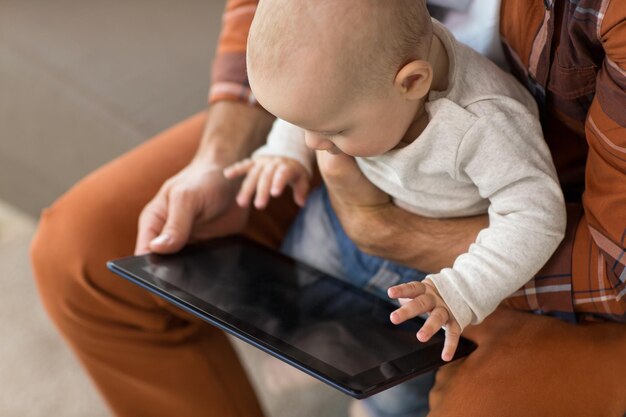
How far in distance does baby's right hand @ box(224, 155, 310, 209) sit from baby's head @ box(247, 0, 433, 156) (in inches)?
8.3

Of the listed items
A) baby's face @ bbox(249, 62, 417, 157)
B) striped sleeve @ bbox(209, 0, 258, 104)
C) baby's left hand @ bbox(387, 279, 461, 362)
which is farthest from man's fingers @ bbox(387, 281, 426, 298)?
striped sleeve @ bbox(209, 0, 258, 104)

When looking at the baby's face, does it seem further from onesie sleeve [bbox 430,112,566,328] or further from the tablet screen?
the tablet screen

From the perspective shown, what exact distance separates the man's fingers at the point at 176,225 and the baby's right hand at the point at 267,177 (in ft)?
0.20

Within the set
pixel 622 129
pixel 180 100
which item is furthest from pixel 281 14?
pixel 180 100

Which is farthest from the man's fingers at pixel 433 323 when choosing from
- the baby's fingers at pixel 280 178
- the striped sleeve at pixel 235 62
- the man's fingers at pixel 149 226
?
the striped sleeve at pixel 235 62

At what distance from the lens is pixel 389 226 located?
933mm

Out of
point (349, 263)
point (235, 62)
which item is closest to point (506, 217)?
point (349, 263)

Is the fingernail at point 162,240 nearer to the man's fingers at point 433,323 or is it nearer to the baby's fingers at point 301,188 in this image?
the baby's fingers at point 301,188

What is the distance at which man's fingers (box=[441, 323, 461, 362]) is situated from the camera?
761 millimetres

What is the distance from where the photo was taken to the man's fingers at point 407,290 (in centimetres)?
73

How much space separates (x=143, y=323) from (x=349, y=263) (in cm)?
28

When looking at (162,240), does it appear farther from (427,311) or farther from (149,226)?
(427,311)

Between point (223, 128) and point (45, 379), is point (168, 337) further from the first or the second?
point (45, 379)

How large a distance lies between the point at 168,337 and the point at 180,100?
0.48 metres
